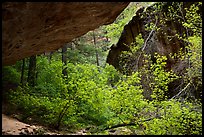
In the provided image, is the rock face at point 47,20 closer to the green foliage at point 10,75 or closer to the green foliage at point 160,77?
the green foliage at point 160,77

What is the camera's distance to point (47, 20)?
618 centimetres

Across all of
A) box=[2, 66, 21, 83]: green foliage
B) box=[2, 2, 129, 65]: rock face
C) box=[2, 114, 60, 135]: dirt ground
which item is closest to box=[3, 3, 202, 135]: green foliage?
box=[2, 66, 21, 83]: green foliage

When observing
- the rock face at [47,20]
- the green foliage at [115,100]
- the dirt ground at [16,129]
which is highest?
the rock face at [47,20]

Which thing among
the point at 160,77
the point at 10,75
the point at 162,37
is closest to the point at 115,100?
the point at 160,77

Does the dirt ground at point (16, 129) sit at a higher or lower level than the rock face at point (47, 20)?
lower

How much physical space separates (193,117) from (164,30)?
605 centimetres

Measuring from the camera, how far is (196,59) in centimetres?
1041

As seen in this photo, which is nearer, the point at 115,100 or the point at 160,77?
the point at 115,100

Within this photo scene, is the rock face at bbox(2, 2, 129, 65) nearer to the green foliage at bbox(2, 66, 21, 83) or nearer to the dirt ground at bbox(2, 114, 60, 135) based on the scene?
the dirt ground at bbox(2, 114, 60, 135)

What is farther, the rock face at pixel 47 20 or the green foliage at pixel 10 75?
the green foliage at pixel 10 75

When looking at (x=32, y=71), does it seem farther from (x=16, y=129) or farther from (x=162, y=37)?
(x=162, y=37)

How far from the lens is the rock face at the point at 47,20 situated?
214 inches

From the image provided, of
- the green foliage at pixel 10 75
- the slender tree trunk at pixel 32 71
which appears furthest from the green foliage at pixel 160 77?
the green foliage at pixel 10 75

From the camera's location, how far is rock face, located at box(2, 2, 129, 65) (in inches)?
214
